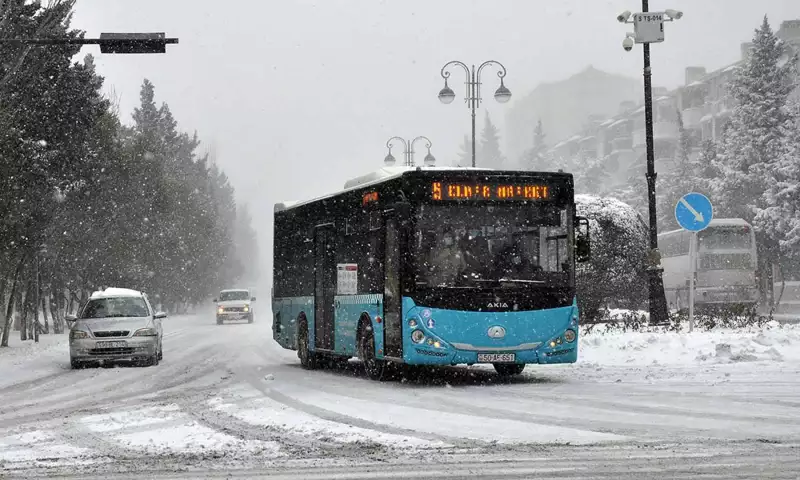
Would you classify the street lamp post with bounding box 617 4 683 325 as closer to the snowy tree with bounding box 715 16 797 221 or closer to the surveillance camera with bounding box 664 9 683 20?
the surveillance camera with bounding box 664 9 683 20

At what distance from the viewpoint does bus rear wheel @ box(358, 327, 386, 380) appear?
18984 millimetres

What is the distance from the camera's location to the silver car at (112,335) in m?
24.5

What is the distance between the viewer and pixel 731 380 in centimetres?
1659

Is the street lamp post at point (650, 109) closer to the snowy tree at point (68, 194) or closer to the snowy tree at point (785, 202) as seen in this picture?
→ the snowy tree at point (68, 194)

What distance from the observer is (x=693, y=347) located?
67.4ft

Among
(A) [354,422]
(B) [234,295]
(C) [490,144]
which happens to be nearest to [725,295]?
(B) [234,295]

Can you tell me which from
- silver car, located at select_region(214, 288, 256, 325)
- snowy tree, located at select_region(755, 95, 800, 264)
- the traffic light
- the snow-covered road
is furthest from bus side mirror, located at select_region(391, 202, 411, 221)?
snowy tree, located at select_region(755, 95, 800, 264)

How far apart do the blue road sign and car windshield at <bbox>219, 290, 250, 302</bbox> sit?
149ft

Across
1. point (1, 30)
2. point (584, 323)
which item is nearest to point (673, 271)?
point (584, 323)

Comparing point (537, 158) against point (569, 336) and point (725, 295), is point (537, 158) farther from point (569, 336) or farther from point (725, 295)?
point (569, 336)

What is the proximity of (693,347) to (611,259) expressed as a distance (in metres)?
8.31

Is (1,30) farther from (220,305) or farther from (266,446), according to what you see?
(220,305)

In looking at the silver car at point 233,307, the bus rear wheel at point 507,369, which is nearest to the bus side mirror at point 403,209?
the bus rear wheel at point 507,369

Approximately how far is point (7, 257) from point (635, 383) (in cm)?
2288
